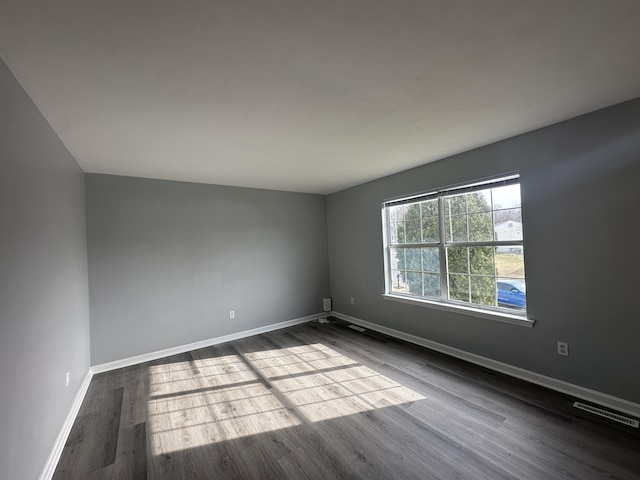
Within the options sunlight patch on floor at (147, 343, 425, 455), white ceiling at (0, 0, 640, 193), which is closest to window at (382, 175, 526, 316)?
white ceiling at (0, 0, 640, 193)

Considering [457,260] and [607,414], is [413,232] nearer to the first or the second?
[457,260]

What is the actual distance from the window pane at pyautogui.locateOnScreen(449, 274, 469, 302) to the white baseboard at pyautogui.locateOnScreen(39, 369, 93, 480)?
3.78 metres

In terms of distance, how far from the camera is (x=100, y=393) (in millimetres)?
2684

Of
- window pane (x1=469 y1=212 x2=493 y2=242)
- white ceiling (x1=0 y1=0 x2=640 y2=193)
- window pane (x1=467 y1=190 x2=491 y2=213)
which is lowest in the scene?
window pane (x1=469 y1=212 x2=493 y2=242)

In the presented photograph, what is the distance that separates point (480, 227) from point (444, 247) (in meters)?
0.48

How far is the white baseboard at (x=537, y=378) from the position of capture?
207 cm

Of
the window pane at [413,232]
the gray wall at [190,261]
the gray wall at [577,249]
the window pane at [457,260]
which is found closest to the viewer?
the gray wall at [577,249]

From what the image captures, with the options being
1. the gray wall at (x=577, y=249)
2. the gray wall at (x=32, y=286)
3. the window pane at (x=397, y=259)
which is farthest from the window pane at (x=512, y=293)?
the gray wall at (x=32, y=286)

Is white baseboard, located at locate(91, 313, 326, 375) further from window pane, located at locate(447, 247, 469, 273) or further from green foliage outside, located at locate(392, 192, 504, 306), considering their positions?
window pane, located at locate(447, 247, 469, 273)

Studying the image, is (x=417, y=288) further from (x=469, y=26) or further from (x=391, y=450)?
(x=469, y=26)

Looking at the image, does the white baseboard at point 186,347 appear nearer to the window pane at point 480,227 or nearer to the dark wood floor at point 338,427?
the dark wood floor at point 338,427

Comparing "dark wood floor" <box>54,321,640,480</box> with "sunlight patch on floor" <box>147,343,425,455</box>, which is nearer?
"dark wood floor" <box>54,321,640,480</box>

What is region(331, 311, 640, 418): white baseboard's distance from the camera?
2.07 metres

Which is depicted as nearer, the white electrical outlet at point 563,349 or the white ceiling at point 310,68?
the white ceiling at point 310,68
